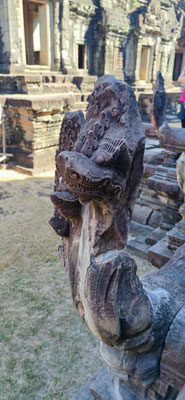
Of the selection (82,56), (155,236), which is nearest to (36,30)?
(82,56)

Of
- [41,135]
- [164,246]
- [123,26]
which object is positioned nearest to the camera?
[164,246]

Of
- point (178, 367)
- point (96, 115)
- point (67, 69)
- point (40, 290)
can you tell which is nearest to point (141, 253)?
point (40, 290)

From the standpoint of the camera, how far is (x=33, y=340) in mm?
2926

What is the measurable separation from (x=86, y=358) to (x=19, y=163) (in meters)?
6.25

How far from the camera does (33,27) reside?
1662cm

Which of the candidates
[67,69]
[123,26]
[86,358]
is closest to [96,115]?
[86,358]

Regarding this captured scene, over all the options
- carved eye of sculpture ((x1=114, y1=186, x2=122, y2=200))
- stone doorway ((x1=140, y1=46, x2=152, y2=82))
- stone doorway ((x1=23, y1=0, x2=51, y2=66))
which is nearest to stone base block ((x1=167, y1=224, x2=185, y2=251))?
carved eye of sculpture ((x1=114, y1=186, x2=122, y2=200))

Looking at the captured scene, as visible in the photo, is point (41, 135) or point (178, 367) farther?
point (41, 135)

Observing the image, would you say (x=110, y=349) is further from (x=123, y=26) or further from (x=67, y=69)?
(x=123, y=26)

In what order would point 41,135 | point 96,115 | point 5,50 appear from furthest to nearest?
point 5,50 → point 41,135 → point 96,115

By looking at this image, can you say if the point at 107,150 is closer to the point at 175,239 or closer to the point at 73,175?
the point at 73,175

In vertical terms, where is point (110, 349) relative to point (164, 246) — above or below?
above

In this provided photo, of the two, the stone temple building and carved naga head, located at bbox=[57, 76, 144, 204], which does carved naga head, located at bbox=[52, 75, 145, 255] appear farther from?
the stone temple building

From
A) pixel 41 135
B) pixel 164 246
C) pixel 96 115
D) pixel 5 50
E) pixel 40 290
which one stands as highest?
pixel 5 50
